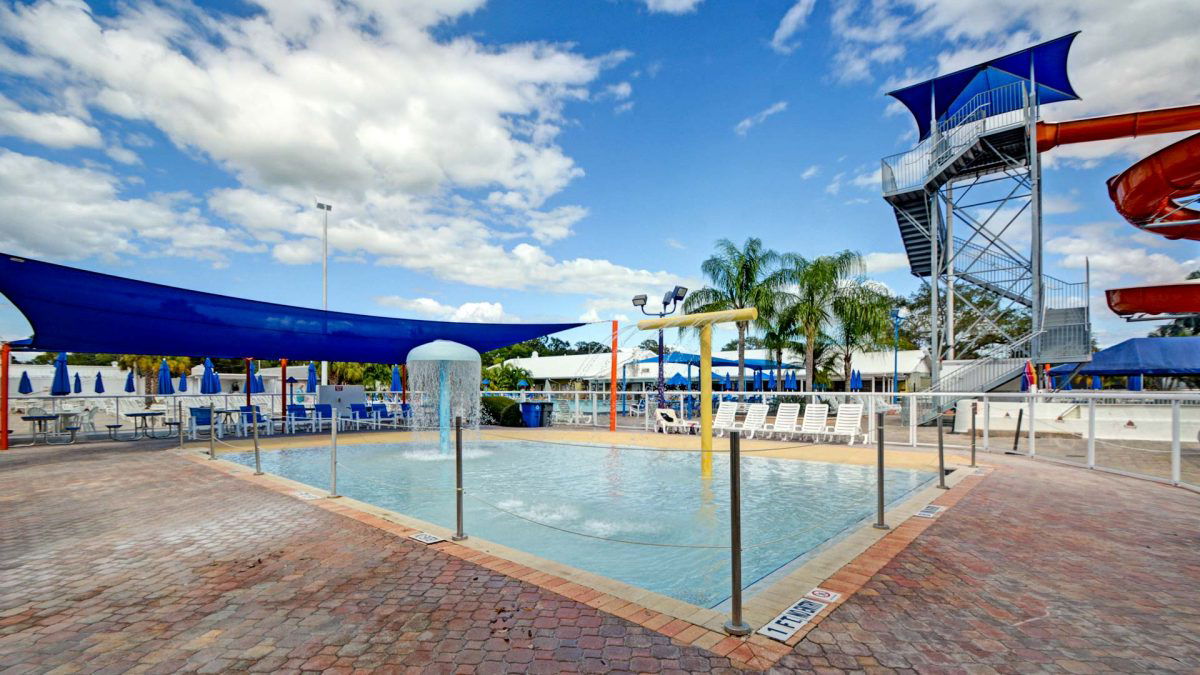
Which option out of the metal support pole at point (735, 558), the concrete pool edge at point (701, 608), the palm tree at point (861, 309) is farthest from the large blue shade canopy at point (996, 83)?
the metal support pole at point (735, 558)

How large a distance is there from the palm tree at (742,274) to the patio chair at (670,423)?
9361 millimetres

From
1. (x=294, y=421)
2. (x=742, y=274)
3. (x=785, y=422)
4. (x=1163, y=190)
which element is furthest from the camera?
(x=742, y=274)

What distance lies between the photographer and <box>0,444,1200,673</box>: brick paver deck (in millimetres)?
2803

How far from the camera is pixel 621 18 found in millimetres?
11758

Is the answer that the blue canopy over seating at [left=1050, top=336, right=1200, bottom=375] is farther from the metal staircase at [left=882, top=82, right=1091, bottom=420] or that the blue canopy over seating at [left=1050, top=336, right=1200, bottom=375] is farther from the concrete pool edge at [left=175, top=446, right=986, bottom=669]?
the concrete pool edge at [left=175, top=446, right=986, bottom=669]

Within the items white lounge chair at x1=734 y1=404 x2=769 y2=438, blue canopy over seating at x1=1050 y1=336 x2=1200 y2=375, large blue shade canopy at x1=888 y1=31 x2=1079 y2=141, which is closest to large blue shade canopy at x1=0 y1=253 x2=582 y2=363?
white lounge chair at x1=734 y1=404 x2=769 y2=438

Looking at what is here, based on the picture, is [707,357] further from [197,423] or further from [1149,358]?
[1149,358]

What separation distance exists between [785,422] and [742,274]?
36.7 feet

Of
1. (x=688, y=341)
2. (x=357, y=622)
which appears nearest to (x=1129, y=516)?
(x=357, y=622)

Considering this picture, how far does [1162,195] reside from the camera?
904 centimetres

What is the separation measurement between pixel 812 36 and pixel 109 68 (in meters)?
13.6

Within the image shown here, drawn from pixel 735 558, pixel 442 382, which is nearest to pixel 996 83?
pixel 442 382

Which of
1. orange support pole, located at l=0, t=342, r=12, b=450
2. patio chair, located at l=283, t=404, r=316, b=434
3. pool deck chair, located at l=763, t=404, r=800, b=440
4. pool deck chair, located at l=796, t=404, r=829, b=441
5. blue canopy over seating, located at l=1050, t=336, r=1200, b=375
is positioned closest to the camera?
orange support pole, located at l=0, t=342, r=12, b=450

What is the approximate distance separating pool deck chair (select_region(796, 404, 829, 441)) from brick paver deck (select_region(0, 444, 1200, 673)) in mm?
7223
